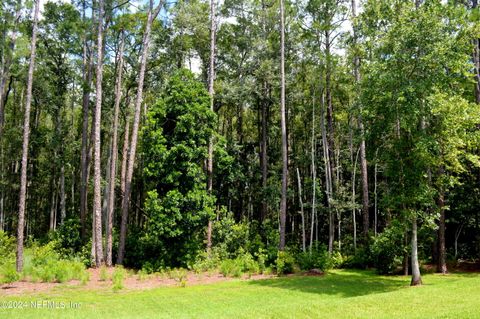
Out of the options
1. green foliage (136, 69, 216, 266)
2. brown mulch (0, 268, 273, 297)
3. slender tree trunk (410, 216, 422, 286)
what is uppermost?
green foliage (136, 69, 216, 266)

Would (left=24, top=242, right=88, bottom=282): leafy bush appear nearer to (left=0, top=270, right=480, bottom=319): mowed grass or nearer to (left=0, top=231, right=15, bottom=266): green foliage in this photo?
(left=0, top=270, right=480, bottom=319): mowed grass

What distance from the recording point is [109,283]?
14445 mm

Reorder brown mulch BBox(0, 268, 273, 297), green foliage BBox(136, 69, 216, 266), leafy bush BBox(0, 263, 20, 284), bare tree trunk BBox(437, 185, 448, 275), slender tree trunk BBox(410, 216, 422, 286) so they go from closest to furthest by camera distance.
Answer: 1. brown mulch BBox(0, 268, 273, 297)
2. slender tree trunk BBox(410, 216, 422, 286)
3. leafy bush BBox(0, 263, 20, 284)
4. bare tree trunk BBox(437, 185, 448, 275)
5. green foliage BBox(136, 69, 216, 266)

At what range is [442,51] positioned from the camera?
41.9 feet

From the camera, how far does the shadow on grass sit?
42.1ft

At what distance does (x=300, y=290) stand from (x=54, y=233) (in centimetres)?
1523

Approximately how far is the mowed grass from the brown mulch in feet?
2.24

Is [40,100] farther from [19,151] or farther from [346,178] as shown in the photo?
[346,178]

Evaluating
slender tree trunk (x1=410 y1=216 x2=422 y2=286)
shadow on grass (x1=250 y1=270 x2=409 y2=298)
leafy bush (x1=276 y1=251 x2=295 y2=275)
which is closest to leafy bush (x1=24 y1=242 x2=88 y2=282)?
shadow on grass (x1=250 y1=270 x2=409 y2=298)

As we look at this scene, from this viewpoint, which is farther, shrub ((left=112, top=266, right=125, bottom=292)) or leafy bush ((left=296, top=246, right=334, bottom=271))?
leafy bush ((left=296, top=246, right=334, bottom=271))

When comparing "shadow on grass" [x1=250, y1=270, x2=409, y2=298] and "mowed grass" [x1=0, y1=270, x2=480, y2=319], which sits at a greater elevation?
"mowed grass" [x1=0, y1=270, x2=480, y2=319]

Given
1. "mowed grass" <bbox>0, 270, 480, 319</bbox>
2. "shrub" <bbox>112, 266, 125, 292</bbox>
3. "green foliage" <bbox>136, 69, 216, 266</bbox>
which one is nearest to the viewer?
"mowed grass" <bbox>0, 270, 480, 319</bbox>

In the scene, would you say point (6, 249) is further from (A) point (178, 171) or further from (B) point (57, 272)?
(A) point (178, 171)

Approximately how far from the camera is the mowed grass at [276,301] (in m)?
8.84
